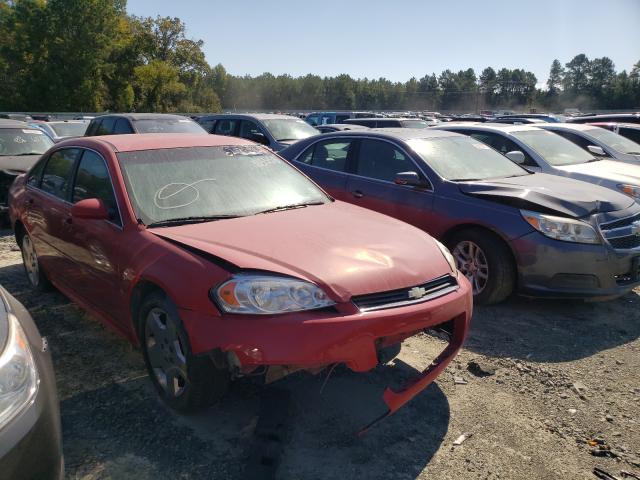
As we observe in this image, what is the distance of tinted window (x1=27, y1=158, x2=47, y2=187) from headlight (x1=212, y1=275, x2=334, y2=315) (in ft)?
10.2

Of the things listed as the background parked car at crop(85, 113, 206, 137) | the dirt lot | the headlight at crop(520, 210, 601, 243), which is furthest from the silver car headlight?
the background parked car at crop(85, 113, 206, 137)

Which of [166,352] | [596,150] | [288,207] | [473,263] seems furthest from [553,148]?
[166,352]

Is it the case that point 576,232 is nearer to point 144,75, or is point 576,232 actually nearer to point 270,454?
point 270,454

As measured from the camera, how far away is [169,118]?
1162cm

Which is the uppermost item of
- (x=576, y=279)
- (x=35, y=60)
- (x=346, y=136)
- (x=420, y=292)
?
(x=35, y=60)

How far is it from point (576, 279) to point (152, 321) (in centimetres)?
353

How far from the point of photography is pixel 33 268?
517cm

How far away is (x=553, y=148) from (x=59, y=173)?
6734 mm

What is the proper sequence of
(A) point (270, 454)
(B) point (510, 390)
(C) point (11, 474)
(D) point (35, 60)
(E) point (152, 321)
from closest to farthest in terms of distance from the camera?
(C) point (11, 474) → (A) point (270, 454) → (E) point (152, 321) → (B) point (510, 390) → (D) point (35, 60)

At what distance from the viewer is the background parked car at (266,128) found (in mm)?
11297

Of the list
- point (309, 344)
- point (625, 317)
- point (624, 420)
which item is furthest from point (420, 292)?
point (625, 317)

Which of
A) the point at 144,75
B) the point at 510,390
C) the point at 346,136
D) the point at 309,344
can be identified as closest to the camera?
the point at 309,344

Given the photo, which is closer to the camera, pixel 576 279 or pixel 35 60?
pixel 576 279

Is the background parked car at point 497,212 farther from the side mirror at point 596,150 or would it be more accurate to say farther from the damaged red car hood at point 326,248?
the side mirror at point 596,150
